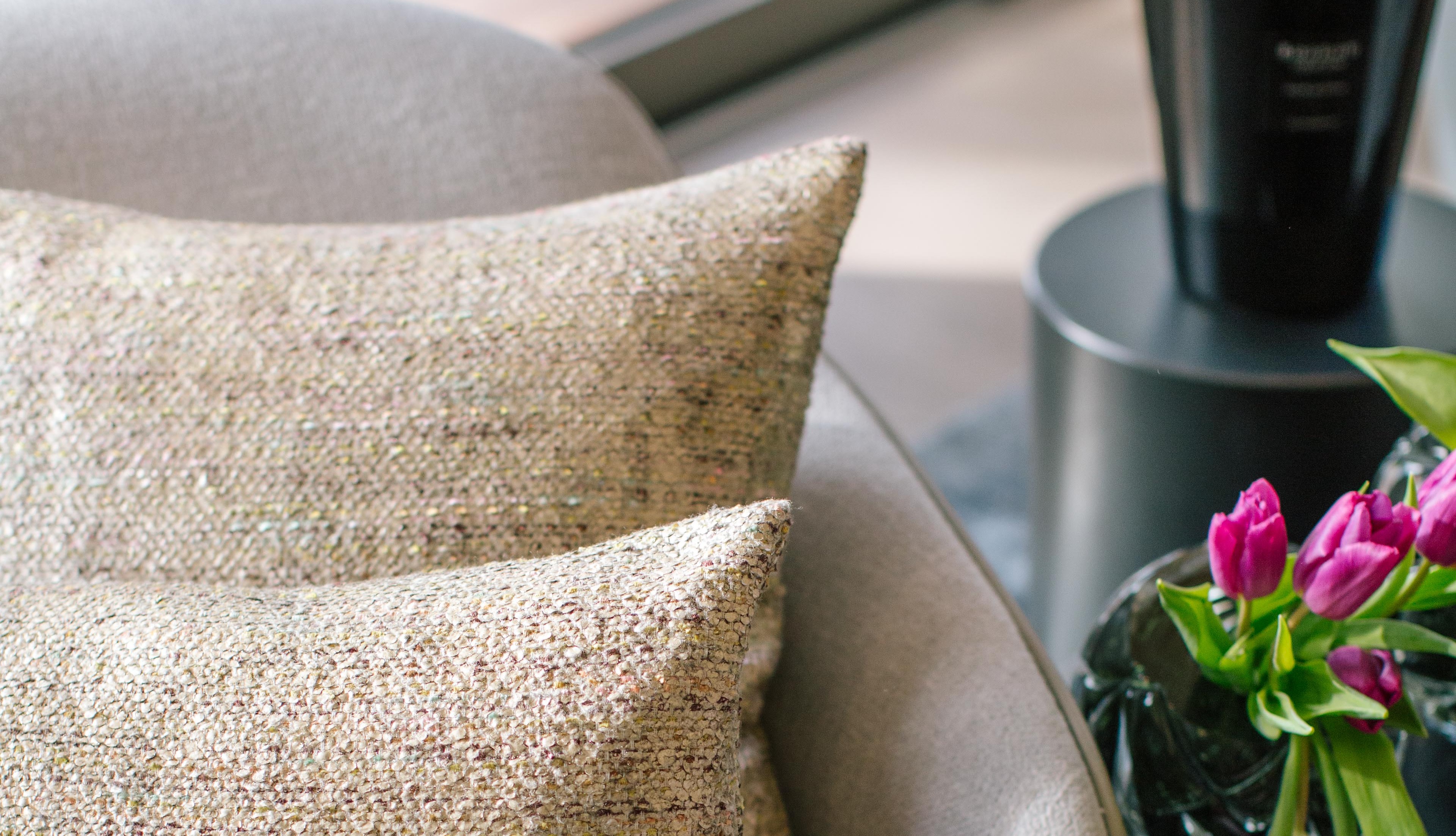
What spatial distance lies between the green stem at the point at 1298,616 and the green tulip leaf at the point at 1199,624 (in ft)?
0.09

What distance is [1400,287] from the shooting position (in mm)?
885

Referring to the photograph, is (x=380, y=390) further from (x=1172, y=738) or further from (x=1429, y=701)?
(x=1429, y=701)

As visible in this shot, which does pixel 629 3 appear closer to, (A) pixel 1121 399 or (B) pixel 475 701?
(A) pixel 1121 399

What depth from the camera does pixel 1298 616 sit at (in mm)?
484

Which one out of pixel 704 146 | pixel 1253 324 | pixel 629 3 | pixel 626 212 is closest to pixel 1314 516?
pixel 1253 324

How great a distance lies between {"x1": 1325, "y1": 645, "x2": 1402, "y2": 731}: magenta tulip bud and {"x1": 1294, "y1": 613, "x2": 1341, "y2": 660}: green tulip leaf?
2 cm

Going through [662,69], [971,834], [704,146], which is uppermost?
[971,834]

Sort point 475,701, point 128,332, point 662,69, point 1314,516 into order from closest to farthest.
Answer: point 475,701 → point 128,332 → point 1314,516 → point 662,69

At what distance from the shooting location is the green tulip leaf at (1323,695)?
434 mm

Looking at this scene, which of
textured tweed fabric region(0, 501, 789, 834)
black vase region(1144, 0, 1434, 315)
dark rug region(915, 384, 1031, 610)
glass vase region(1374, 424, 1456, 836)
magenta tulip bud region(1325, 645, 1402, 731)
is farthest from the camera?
dark rug region(915, 384, 1031, 610)

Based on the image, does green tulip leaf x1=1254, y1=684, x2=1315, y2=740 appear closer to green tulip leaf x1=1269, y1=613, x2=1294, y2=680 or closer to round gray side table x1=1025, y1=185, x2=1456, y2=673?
green tulip leaf x1=1269, y1=613, x2=1294, y2=680

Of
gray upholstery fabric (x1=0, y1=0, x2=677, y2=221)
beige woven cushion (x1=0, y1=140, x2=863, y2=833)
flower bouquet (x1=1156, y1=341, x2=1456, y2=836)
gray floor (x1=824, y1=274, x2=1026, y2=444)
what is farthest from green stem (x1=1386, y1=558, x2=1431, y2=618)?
gray floor (x1=824, y1=274, x2=1026, y2=444)

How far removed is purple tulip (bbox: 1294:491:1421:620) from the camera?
1.39 ft

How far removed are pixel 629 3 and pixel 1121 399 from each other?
1.61 meters
